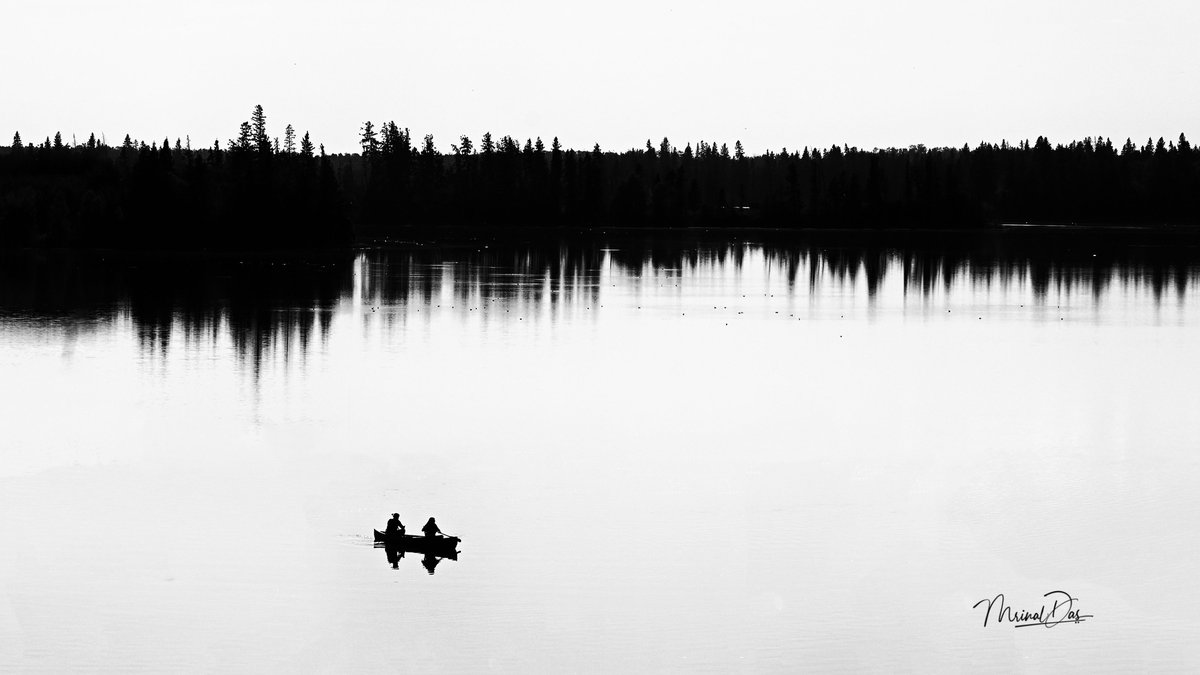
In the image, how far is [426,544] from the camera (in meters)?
19.9

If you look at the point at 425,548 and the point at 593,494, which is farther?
the point at 593,494

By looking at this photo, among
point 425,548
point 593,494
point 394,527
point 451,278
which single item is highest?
point 451,278

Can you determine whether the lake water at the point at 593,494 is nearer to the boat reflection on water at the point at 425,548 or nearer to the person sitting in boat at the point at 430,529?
the boat reflection on water at the point at 425,548

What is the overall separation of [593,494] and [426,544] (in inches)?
185

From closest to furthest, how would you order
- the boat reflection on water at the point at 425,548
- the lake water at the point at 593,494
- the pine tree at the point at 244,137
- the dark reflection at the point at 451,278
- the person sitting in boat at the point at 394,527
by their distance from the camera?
1. the lake water at the point at 593,494
2. the boat reflection on water at the point at 425,548
3. the person sitting in boat at the point at 394,527
4. the dark reflection at the point at 451,278
5. the pine tree at the point at 244,137

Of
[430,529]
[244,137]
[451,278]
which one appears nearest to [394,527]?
[430,529]

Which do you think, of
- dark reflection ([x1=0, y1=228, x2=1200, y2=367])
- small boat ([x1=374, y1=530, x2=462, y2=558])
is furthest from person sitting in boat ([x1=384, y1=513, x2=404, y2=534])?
dark reflection ([x1=0, y1=228, x2=1200, y2=367])

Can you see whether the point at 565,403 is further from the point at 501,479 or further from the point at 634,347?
the point at 634,347

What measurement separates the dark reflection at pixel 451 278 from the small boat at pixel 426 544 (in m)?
20.2

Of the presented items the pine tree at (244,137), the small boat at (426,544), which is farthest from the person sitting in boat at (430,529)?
the pine tree at (244,137)

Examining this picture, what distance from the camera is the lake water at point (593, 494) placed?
56.7 ft

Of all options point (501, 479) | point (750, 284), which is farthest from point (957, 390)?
point (750, 284)

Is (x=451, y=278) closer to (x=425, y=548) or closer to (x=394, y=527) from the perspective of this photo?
(x=394, y=527)

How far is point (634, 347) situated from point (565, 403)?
505 inches
